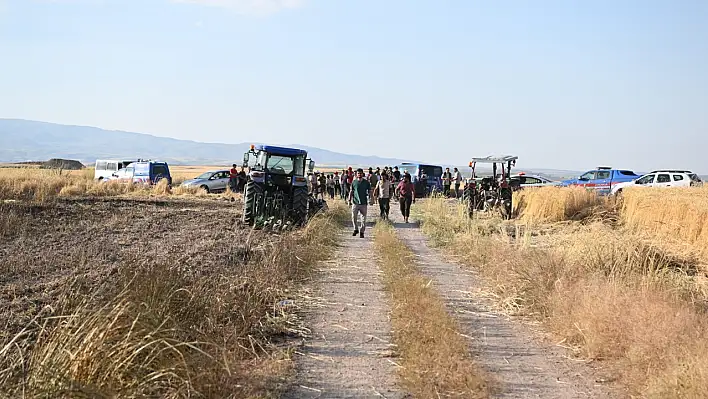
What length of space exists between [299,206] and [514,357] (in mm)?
12789

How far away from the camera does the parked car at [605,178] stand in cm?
3403

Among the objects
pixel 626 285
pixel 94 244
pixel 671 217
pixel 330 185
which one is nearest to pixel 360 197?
pixel 94 244

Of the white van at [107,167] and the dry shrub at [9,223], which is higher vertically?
the white van at [107,167]

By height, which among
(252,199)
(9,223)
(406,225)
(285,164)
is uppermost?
(285,164)

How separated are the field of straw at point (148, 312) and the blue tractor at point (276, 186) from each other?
176 centimetres

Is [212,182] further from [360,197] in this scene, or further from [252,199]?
[360,197]

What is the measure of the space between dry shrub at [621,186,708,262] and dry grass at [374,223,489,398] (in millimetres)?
6588

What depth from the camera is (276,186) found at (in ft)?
65.7

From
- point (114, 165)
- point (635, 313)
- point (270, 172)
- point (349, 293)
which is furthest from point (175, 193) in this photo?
point (635, 313)

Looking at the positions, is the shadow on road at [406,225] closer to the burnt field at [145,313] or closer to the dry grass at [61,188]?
the burnt field at [145,313]

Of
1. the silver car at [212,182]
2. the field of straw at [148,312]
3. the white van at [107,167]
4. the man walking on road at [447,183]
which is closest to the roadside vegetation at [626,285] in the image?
the field of straw at [148,312]

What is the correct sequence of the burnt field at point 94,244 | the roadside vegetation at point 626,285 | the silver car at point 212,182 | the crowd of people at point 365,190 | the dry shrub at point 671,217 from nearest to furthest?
the roadside vegetation at point 626,285 → the burnt field at point 94,244 → the dry shrub at point 671,217 → the crowd of people at point 365,190 → the silver car at point 212,182

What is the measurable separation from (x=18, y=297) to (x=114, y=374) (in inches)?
174

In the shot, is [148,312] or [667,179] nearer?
[148,312]
